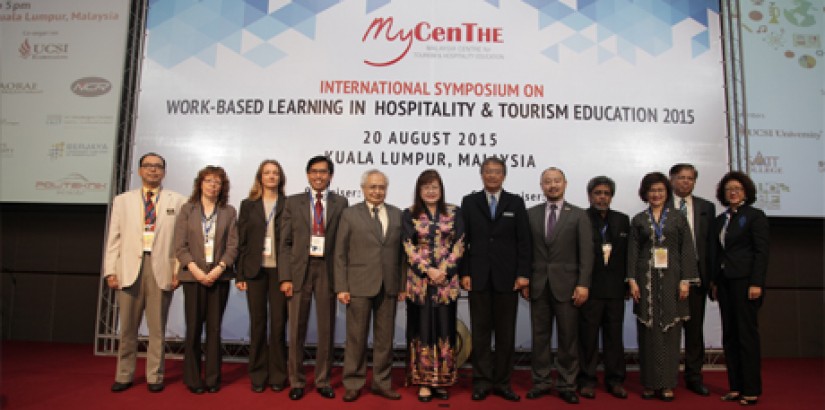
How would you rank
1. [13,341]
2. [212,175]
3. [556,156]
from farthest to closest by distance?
[13,341]
[556,156]
[212,175]

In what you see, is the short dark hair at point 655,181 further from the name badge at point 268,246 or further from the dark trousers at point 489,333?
the name badge at point 268,246

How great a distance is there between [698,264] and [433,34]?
2.81 m

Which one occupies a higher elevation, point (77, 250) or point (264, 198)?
point (264, 198)

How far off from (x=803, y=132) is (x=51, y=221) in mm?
7431

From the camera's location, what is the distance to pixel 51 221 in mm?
5074

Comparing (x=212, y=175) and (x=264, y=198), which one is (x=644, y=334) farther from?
(x=212, y=175)

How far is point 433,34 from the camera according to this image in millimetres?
4328

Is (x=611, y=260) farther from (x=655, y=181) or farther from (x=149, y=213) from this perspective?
(x=149, y=213)

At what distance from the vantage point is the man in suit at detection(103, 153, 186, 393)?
3162 mm

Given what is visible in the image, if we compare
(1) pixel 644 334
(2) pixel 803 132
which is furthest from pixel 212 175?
(2) pixel 803 132

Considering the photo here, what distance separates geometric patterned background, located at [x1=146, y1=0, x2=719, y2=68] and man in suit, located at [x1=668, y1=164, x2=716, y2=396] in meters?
1.48

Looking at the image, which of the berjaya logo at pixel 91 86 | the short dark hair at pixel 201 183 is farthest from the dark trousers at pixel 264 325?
the berjaya logo at pixel 91 86

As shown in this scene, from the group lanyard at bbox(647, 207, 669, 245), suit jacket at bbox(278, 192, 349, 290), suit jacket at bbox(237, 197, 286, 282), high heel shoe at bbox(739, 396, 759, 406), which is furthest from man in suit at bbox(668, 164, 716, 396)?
suit jacket at bbox(237, 197, 286, 282)

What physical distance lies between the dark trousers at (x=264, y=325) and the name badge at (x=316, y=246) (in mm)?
295
